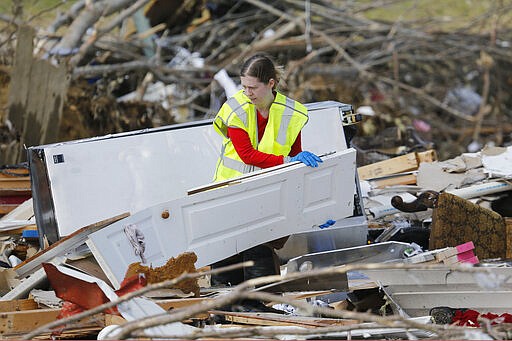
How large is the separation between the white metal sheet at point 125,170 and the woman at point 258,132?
1.30ft

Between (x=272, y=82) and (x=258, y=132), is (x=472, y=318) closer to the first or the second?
(x=258, y=132)

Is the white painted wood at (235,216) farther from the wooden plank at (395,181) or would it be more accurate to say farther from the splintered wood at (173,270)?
the wooden plank at (395,181)

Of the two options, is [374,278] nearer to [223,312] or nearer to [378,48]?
[223,312]

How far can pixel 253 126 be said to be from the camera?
5.59 meters

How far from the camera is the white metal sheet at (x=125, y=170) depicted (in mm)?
5961

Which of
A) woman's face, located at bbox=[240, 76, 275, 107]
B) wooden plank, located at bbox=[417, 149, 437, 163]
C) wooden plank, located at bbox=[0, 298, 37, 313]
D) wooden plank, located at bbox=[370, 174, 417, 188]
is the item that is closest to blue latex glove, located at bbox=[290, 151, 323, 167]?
woman's face, located at bbox=[240, 76, 275, 107]

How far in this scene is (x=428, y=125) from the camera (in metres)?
13.4

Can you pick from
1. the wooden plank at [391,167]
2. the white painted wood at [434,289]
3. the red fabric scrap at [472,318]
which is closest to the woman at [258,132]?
the white painted wood at [434,289]

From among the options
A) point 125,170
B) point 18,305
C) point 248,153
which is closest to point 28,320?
→ point 18,305

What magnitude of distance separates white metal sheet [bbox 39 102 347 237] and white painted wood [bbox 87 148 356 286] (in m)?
0.12

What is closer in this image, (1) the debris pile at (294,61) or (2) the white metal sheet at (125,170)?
(2) the white metal sheet at (125,170)

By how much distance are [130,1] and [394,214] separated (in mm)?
5062

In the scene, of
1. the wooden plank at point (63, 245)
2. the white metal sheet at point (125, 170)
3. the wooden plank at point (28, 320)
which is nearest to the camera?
the wooden plank at point (28, 320)

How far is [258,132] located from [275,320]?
1.41 m
